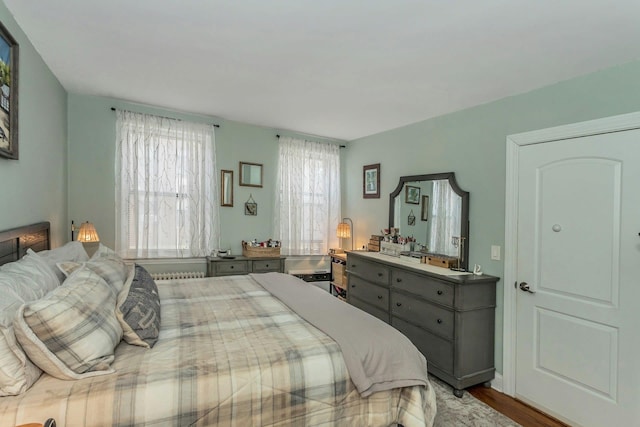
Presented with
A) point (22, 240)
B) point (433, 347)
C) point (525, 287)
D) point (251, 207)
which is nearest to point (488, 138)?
point (525, 287)

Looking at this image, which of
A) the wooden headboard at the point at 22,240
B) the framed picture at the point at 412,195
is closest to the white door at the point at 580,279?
the framed picture at the point at 412,195

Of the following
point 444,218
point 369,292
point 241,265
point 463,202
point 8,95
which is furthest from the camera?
point 241,265

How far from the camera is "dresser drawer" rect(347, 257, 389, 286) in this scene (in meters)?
3.22

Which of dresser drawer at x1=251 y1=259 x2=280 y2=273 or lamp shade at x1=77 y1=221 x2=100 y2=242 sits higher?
lamp shade at x1=77 y1=221 x2=100 y2=242

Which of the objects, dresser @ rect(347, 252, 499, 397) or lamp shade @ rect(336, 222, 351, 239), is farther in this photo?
lamp shade @ rect(336, 222, 351, 239)

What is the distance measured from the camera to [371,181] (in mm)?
4207

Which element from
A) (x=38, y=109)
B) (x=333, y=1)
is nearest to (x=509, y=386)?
(x=333, y=1)

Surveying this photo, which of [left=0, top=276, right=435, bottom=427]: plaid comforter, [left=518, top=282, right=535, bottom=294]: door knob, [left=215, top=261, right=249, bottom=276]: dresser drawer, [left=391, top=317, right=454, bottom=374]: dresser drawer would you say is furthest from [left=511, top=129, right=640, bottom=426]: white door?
[left=215, top=261, right=249, bottom=276]: dresser drawer

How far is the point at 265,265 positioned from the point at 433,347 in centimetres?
207

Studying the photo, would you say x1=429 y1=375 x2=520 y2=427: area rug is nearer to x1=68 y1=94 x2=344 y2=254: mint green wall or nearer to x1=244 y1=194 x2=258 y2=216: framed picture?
x1=244 y1=194 x2=258 y2=216: framed picture

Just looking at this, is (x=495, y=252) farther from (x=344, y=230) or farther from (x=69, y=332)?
(x=69, y=332)

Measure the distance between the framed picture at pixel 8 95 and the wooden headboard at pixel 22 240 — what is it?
43cm

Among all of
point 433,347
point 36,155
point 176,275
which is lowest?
point 433,347

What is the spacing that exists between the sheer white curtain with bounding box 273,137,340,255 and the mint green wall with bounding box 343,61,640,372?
2.57ft
